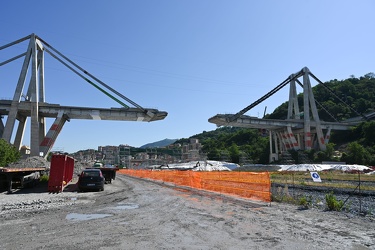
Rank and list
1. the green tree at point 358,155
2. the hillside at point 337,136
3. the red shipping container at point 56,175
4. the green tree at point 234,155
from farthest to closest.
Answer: the green tree at point 234,155 → the hillside at point 337,136 → the green tree at point 358,155 → the red shipping container at point 56,175

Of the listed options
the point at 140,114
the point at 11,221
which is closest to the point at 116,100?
the point at 140,114

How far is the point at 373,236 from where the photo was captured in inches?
305

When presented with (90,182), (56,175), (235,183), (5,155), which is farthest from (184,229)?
(5,155)

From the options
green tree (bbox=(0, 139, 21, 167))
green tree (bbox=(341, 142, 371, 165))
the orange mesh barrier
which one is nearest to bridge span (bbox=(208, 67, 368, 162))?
green tree (bbox=(341, 142, 371, 165))

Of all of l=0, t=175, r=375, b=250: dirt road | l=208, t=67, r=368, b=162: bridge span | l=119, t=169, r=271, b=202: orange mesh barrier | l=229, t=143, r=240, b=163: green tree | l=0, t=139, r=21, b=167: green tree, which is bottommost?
l=0, t=175, r=375, b=250: dirt road

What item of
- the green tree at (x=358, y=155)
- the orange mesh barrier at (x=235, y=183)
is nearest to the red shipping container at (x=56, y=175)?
the orange mesh barrier at (x=235, y=183)

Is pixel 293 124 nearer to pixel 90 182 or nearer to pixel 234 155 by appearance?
pixel 234 155

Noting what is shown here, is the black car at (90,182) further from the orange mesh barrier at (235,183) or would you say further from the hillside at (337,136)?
the hillside at (337,136)

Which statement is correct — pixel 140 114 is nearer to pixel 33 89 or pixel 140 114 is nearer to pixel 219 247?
pixel 33 89

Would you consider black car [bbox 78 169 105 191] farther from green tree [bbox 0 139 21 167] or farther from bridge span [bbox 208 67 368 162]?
bridge span [bbox 208 67 368 162]

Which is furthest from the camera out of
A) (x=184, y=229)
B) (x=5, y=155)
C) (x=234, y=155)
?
(x=234, y=155)

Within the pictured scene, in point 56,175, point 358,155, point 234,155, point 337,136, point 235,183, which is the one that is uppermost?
point 337,136

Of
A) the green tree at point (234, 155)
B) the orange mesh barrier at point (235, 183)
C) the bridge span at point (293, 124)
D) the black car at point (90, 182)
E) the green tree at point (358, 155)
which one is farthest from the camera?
the green tree at point (234, 155)

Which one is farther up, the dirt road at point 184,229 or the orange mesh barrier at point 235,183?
the orange mesh barrier at point 235,183
